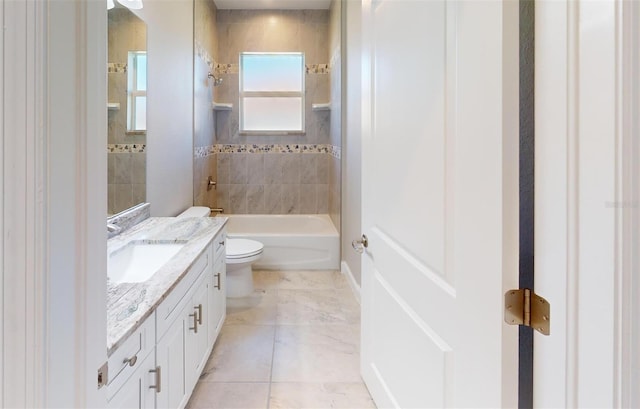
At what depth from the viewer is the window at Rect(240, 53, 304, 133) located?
5336 mm

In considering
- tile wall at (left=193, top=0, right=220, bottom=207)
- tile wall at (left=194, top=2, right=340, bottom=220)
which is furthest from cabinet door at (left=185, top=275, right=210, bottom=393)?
tile wall at (left=194, top=2, right=340, bottom=220)

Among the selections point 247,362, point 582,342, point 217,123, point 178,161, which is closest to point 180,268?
point 247,362

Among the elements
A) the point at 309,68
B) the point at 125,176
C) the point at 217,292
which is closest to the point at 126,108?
the point at 125,176

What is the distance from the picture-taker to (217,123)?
530 centimetres

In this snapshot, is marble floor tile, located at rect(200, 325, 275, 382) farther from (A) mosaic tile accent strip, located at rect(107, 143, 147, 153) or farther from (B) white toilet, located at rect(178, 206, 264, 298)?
(A) mosaic tile accent strip, located at rect(107, 143, 147, 153)

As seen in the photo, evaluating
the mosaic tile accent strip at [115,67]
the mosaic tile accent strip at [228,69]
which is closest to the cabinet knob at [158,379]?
the mosaic tile accent strip at [115,67]

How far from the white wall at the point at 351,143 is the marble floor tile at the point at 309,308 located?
298 mm

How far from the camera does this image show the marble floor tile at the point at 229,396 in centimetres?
201

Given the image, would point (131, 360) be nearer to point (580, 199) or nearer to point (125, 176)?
point (580, 199)

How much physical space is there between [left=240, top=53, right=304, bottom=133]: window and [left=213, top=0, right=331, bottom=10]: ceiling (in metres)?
0.53

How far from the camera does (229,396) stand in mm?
2084

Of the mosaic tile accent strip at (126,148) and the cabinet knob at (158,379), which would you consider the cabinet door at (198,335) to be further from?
the mosaic tile accent strip at (126,148)

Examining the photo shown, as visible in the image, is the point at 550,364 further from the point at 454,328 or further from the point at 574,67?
the point at 574,67

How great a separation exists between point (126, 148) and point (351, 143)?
6.63 feet
